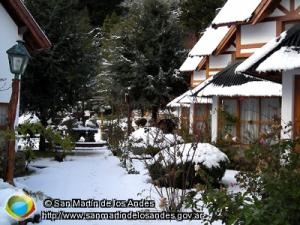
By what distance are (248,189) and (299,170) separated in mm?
636

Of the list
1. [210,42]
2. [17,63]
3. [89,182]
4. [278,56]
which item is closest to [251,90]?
[278,56]

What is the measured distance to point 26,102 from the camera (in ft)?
66.2

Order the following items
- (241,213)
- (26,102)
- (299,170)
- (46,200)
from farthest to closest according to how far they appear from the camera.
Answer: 1. (26,102)
2. (46,200)
3. (299,170)
4. (241,213)

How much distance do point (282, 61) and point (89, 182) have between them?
5910 mm

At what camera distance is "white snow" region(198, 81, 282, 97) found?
14.6m

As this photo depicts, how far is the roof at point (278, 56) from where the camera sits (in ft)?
32.5

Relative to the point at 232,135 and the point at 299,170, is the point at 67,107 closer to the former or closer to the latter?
the point at 232,135

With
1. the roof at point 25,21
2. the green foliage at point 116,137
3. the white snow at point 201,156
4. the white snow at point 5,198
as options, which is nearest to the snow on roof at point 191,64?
the green foliage at point 116,137

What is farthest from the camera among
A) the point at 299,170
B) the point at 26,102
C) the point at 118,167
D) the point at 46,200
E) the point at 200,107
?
the point at 200,107

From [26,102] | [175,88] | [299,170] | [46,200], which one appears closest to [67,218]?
[46,200]

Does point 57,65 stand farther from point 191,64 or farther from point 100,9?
point 100,9

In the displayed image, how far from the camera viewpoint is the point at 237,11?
52.2 feet

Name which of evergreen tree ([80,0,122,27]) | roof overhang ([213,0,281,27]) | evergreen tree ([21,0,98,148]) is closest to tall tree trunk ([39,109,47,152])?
evergreen tree ([21,0,98,148])

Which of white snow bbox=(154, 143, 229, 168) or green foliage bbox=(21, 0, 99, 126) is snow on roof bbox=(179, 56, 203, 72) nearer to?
green foliage bbox=(21, 0, 99, 126)
